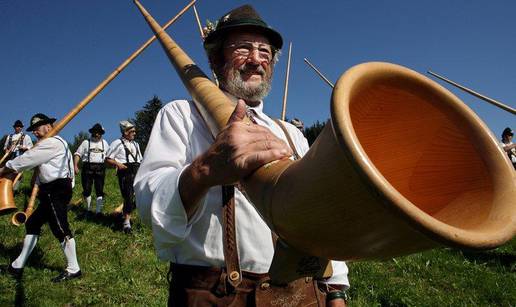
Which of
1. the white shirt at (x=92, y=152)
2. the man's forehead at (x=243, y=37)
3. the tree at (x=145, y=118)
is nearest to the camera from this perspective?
the man's forehead at (x=243, y=37)

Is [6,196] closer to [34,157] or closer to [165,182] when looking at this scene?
[34,157]

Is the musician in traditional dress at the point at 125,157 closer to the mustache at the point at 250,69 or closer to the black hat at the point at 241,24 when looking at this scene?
the black hat at the point at 241,24

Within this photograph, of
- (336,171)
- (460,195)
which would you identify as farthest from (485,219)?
(336,171)

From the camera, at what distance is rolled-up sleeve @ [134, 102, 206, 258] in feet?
4.03

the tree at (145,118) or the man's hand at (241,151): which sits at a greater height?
the man's hand at (241,151)

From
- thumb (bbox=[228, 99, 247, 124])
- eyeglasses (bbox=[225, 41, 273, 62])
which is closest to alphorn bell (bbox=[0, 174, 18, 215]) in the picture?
eyeglasses (bbox=[225, 41, 273, 62])

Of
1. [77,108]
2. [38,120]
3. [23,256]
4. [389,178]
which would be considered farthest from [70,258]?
[389,178]

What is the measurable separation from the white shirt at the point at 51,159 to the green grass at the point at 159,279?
55.4 inches

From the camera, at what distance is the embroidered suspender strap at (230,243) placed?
1401 millimetres

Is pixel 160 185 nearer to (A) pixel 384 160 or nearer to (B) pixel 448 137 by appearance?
(A) pixel 384 160

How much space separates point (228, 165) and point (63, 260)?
6087 mm

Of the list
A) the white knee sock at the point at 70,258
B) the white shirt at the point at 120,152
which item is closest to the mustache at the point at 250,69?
the white knee sock at the point at 70,258

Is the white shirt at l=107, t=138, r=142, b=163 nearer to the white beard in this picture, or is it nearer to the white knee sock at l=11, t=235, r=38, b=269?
the white knee sock at l=11, t=235, r=38, b=269

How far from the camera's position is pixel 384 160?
1.12 meters
